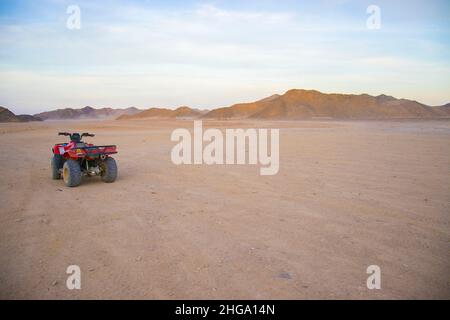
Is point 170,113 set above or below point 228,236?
above

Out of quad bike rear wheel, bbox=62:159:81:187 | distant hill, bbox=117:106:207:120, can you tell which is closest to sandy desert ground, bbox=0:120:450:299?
quad bike rear wheel, bbox=62:159:81:187

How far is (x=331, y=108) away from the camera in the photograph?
399 ft

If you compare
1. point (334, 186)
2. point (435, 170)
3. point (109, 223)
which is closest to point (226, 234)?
point (109, 223)

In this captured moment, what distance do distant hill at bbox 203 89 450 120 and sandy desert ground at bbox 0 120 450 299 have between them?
101725mm

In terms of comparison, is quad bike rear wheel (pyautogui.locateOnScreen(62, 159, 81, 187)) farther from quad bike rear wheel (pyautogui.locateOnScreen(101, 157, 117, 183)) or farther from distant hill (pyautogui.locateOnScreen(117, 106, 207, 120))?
distant hill (pyautogui.locateOnScreen(117, 106, 207, 120))

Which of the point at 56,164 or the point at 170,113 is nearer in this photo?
the point at 56,164

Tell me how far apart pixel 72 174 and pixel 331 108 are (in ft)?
396

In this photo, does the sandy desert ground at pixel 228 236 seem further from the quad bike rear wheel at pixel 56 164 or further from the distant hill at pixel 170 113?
the distant hill at pixel 170 113

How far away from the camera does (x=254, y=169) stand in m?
11.3

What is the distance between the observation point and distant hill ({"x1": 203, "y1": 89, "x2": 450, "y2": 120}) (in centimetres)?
11456

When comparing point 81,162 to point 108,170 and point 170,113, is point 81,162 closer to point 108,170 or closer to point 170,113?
point 108,170

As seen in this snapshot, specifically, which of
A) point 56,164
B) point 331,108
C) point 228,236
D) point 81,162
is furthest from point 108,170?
point 331,108
